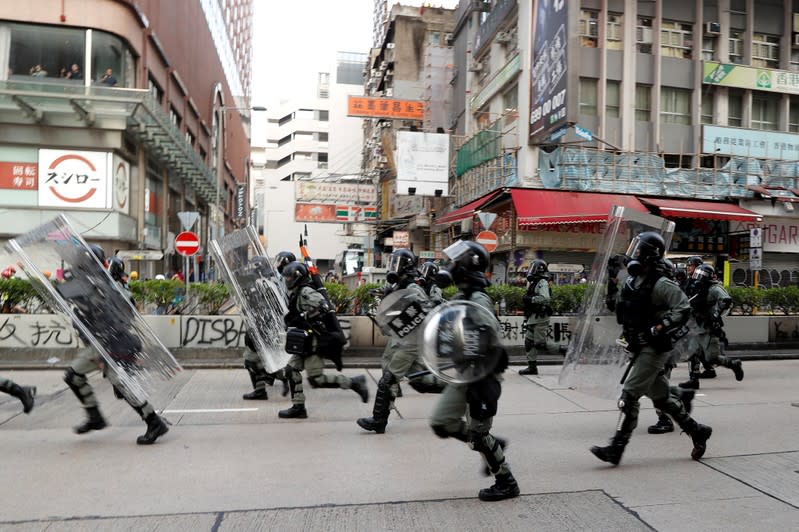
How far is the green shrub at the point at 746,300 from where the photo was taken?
13273 mm

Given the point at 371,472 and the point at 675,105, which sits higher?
the point at 675,105

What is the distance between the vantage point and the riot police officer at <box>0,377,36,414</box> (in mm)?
6086

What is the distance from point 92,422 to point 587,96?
18128mm

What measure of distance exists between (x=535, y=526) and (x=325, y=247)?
65757mm

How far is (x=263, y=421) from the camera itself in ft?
21.9

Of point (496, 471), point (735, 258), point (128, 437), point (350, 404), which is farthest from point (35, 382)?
point (735, 258)

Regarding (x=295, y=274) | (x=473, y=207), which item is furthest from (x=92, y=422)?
(x=473, y=207)

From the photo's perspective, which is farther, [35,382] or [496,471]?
[35,382]

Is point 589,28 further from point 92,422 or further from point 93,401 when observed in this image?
point 92,422

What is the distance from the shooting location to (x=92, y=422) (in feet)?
18.9

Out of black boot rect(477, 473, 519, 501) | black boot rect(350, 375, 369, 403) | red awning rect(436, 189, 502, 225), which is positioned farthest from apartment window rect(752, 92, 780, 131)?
black boot rect(477, 473, 519, 501)

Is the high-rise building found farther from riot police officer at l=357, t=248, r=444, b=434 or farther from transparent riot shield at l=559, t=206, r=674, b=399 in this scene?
transparent riot shield at l=559, t=206, r=674, b=399

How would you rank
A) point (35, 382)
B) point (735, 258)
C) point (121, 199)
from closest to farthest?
point (35, 382) < point (735, 258) < point (121, 199)

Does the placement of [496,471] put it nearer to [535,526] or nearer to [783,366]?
[535,526]
